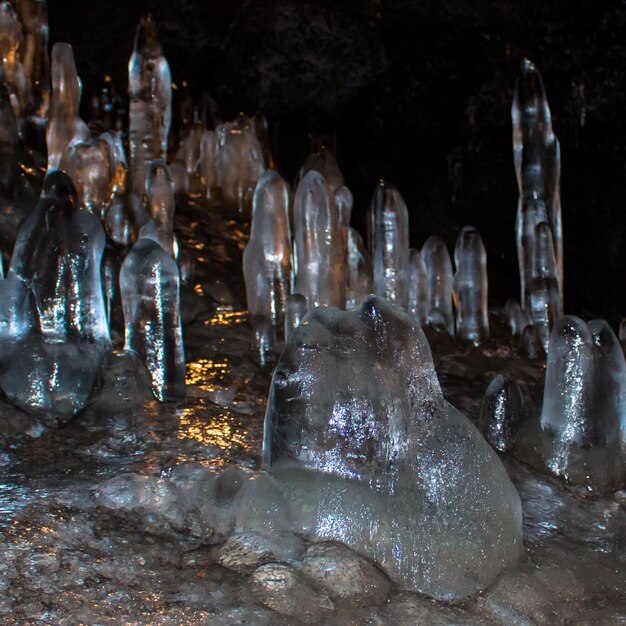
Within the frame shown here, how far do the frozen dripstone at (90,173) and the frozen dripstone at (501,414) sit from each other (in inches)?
116

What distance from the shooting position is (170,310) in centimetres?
405

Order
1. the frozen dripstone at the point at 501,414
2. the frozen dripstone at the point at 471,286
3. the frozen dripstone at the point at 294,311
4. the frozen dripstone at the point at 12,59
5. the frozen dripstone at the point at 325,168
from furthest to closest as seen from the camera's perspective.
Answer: the frozen dripstone at the point at 325,168 → the frozen dripstone at the point at 12,59 → the frozen dripstone at the point at 471,286 → the frozen dripstone at the point at 294,311 → the frozen dripstone at the point at 501,414

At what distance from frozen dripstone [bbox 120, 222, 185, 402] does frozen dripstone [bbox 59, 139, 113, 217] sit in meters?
1.76

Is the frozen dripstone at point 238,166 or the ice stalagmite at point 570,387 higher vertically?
the frozen dripstone at point 238,166

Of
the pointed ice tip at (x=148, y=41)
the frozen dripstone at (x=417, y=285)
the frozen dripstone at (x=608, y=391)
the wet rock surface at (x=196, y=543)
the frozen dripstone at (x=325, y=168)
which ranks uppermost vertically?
the pointed ice tip at (x=148, y=41)

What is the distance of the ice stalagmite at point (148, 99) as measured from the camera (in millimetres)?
6684

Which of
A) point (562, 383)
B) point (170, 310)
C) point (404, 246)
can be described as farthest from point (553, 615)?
point (404, 246)

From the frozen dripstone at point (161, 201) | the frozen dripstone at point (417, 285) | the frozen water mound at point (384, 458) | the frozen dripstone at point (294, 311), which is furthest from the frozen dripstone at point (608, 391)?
the frozen dripstone at point (161, 201)

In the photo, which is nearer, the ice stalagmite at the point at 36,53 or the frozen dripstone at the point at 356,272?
the frozen dripstone at the point at 356,272

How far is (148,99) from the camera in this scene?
6766 millimetres

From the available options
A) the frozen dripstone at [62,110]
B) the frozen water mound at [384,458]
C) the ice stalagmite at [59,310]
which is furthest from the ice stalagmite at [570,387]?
the frozen dripstone at [62,110]

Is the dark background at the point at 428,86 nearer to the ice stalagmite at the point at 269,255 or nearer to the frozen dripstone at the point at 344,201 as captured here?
the frozen dripstone at the point at 344,201

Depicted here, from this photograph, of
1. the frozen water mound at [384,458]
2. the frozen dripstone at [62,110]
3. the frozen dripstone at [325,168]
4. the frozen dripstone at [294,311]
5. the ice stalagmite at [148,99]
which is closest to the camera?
the frozen water mound at [384,458]

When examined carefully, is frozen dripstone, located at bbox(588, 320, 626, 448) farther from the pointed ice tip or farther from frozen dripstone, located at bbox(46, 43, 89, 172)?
the pointed ice tip
